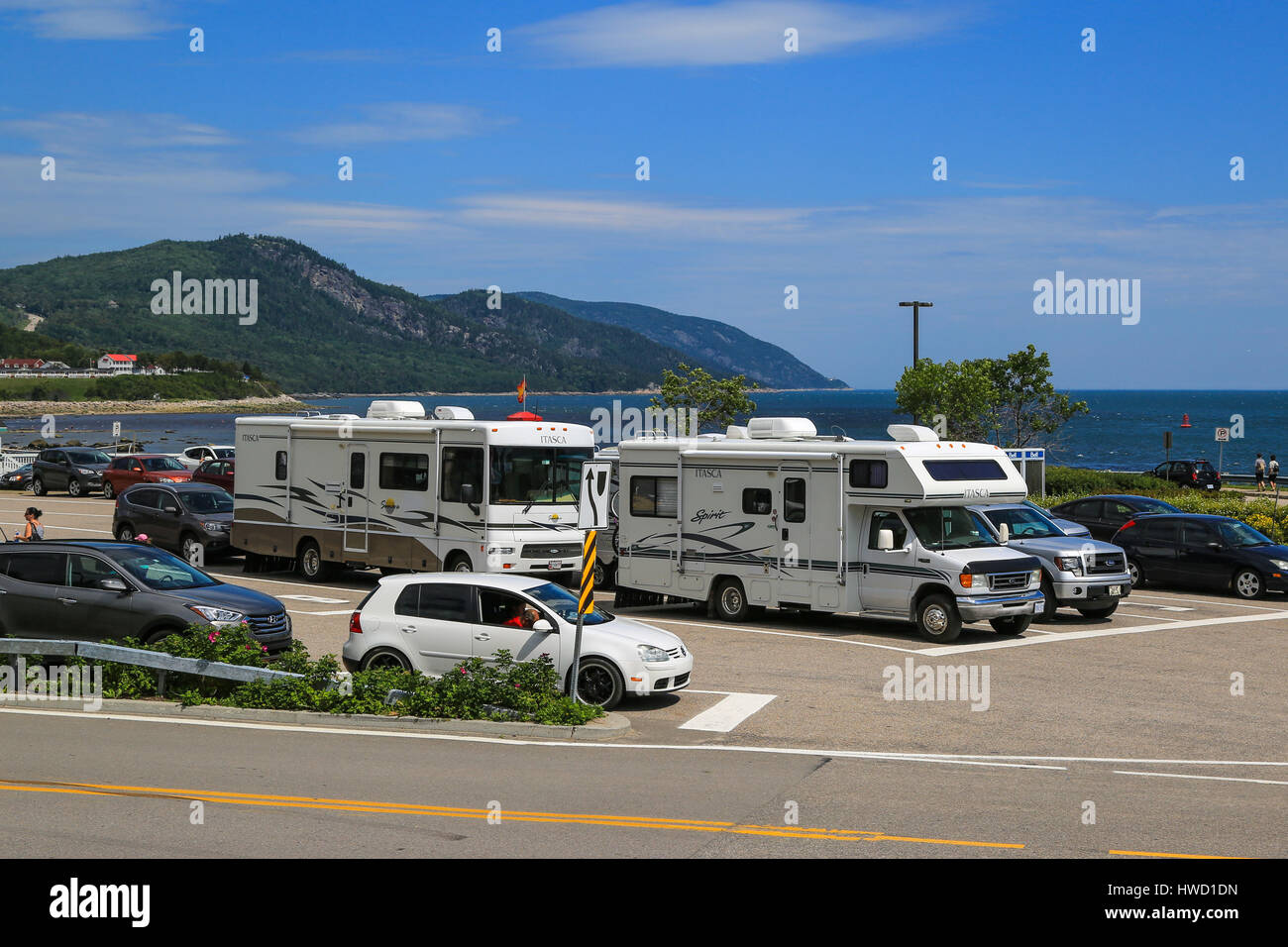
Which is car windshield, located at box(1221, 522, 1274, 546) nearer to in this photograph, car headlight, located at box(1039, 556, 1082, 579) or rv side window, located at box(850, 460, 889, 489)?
car headlight, located at box(1039, 556, 1082, 579)

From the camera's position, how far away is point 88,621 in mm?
15109

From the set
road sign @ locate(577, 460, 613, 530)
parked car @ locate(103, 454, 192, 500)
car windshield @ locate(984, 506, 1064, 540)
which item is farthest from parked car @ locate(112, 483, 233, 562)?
car windshield @ locate(984, 506, 1064, 540)

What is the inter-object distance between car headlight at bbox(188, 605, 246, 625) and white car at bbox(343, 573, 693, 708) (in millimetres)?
1345

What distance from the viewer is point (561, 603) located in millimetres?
14633

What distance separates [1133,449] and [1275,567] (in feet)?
324

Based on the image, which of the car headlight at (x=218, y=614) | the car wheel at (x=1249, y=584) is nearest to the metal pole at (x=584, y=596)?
the car headlight at (x=218, y=614)

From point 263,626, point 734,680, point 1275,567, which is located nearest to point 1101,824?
point 734,680

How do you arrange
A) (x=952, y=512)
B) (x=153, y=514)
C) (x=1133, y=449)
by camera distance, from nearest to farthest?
1. (x=952, y=512)
2. (x=153, y=514)
3. (x=1133, y=449)

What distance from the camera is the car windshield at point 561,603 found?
14.4 metres

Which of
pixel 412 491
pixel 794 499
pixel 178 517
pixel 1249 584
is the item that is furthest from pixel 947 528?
pixel 178 517

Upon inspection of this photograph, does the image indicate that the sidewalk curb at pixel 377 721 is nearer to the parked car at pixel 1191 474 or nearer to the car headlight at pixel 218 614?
A: the car headlight at pixel 218 614

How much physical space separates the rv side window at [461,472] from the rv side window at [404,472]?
47 centimetres
